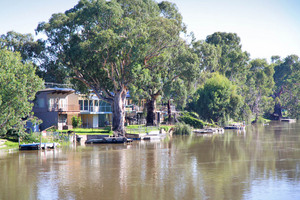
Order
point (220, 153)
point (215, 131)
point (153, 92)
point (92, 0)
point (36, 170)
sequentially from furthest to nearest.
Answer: point (215, 131), point (153, 92), point (92, 0), point (220, 153), point (36, 170)

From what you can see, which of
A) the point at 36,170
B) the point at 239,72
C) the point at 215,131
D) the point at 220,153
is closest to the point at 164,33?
the point at 220,153

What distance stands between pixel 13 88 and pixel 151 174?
64.0 feet

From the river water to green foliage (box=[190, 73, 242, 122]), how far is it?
36725mm

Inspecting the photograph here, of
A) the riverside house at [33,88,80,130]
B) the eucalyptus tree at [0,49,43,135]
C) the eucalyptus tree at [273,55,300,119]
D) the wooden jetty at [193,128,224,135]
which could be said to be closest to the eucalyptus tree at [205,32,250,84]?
the eucalyptus tree at [273,55,300,119]

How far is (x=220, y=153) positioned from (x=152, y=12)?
29360mm

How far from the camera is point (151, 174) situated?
2959cm

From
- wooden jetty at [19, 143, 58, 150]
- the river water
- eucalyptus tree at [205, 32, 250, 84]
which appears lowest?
the river water

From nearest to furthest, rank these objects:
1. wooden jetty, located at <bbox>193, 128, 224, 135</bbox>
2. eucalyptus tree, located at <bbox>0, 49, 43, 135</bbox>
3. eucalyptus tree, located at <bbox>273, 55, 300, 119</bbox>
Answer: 1. eucalyptus tree, located at <bbox>0, 49, 43, 135</bbox>
2. wooden jetty, located at <bbox>193, 128, 224, 135</bbox>
3. eucalyptus tree, located at <bbox>273, 55, 300, 119</bbox>

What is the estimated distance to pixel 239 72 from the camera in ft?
375

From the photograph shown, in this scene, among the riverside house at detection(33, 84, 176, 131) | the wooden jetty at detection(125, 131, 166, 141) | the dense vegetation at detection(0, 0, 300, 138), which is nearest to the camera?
the dense vegetation at detection(0, 0, 300, 138)

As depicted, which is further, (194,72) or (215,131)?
(215,131)

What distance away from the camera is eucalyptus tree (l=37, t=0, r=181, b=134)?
172 feet

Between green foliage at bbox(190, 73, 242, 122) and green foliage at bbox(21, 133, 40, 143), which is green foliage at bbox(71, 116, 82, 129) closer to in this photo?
green foliage at bbox(21, 133, 40, 143)

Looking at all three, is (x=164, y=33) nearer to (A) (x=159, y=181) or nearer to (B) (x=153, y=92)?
(B) (x=153, y=92)
